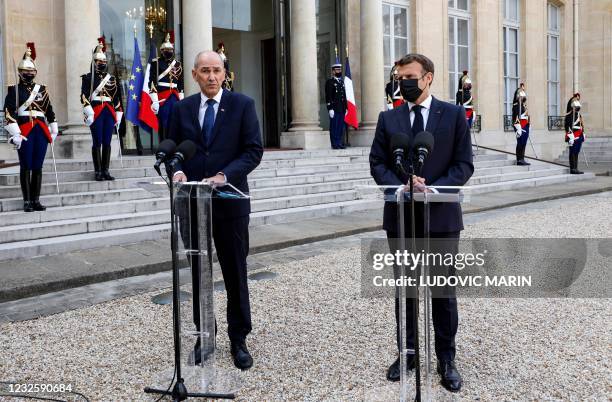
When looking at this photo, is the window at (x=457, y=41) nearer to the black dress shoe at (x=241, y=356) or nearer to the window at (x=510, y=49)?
the window at (x=510, y=49)

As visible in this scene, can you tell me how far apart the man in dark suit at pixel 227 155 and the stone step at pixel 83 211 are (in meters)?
4.63

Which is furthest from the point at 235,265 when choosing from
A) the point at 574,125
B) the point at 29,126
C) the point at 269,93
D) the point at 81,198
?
the point at 574,125

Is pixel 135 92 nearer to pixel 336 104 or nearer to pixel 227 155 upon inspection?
pixel 336 104

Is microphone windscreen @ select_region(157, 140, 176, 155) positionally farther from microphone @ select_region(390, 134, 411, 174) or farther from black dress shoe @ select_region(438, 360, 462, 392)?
black dress shoe @ select_region(438, 360, 462, 392)

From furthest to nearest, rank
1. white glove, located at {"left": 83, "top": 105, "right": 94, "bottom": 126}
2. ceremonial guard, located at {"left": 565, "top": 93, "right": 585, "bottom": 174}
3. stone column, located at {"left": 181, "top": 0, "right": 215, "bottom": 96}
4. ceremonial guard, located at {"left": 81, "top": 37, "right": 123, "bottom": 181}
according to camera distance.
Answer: ceremonial guard, located at {"left": 565, "top": 93, "right": 585, "bottom": 174}, stone column, located at {"left": 181, "top": 0, "right": 215, "bottom": 96}, ceremonial guard, located at {"left": 81, "top": 37, "right": 123, "bottom": 181}, white glove, located at {"left": 83, "top": 105, "right": 94, "bottom": 126}

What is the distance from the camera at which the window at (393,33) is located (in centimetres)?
1752

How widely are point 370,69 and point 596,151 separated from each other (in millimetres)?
12002

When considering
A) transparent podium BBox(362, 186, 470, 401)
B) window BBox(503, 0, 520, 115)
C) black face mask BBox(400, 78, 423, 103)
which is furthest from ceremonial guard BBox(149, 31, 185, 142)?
window BBox(503, 0, 520, 115)

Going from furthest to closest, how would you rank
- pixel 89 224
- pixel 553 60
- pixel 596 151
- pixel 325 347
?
pixel 553 60, pixel 596 151, pixel 89 224, pixel 325 347

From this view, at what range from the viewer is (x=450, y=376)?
3391mm

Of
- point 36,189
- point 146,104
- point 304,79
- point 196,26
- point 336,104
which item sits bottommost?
point 36,189

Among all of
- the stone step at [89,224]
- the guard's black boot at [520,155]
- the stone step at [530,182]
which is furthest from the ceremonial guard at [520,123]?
the stone step at [89,224]

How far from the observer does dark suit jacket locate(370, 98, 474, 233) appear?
334cm

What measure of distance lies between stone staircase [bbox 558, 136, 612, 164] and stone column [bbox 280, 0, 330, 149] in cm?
1198
